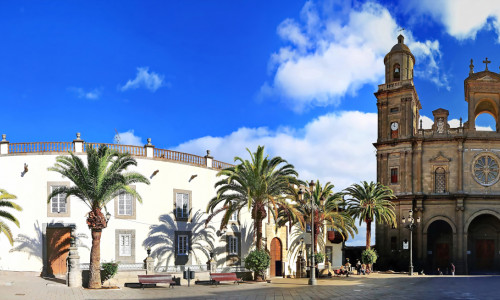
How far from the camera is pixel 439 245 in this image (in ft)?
210

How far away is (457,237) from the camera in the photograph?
6134cm

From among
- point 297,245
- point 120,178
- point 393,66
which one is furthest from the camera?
point 393,66

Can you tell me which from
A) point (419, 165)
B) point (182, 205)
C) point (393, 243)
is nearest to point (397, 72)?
point (419, 165)

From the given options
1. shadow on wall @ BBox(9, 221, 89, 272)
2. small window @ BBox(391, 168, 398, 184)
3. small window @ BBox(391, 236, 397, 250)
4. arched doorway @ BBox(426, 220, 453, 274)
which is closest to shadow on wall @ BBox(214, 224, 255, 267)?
shadow on wall @ BBox(9, 221, 89, 272)

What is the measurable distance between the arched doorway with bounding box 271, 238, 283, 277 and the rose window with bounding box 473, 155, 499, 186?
28144 millimetres

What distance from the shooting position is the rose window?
6241 centimetres

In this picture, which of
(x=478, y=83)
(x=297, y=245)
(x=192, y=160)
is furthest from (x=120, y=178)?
(x=478, y=83)

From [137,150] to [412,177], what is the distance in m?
36.3

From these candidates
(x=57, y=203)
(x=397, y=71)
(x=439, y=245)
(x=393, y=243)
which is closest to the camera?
(x=57, y=203)

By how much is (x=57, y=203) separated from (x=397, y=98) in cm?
4309

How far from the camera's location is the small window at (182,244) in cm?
4050

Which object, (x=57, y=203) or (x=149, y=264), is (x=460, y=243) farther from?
(x=57, y=203)

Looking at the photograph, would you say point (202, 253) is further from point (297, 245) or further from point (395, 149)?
point (395, 149)

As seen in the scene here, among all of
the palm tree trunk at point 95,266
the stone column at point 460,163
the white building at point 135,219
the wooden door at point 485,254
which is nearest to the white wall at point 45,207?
the white building at point 135,219
